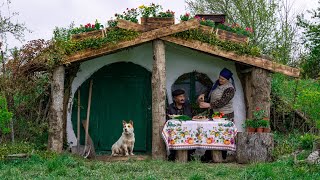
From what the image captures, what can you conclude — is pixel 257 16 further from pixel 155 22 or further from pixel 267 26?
pixel 155 22

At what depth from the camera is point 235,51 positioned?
11969 millimetres

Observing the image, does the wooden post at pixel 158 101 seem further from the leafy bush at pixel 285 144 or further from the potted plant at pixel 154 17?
the leafy bush at pixel 285 144

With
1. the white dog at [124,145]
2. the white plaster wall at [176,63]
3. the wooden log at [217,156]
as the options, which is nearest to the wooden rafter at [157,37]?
the white plaster wall at [176,63]

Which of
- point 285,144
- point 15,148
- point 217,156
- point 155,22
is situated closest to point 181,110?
point 217,156

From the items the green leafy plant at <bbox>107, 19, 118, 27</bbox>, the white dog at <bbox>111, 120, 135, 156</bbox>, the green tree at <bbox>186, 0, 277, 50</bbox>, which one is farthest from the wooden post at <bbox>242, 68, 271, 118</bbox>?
the green tree at <bbox>186, 0, 277, 50</bbox>

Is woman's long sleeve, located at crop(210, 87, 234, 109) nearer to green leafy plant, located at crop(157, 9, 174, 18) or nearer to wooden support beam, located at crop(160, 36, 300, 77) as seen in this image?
wooden support beam, located at crop(160, 36, 300, 77)

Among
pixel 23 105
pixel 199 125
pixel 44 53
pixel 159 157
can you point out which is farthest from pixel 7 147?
Answer: pixel 199 125

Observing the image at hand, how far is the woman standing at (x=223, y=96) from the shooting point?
40.5 ft

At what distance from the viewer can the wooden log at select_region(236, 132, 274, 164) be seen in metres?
10.9

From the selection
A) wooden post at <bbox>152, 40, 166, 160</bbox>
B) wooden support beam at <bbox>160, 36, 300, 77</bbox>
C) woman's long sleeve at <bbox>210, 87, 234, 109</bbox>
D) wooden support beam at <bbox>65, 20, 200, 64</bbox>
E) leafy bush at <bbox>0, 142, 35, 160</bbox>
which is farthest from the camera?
woman's long sleeve at <bbox>210, 87, 234, 109</bbox>

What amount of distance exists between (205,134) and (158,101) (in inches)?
50.0

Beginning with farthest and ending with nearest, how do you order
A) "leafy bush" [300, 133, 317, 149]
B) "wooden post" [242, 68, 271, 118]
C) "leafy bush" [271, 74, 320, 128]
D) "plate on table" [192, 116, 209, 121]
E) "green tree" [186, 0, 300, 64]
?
"green tree" [186, 0, 300, 64], "wooden post" [242, 68, 271, 118], "plate on table" [192, 116, 209, 121], "leafy bush" [300, 133, 317, 149], "leafy bush" [271, 74, 320, 128]

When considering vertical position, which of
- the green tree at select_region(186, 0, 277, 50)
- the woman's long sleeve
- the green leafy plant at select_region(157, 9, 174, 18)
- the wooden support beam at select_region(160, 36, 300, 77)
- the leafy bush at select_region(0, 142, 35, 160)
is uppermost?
the green tree at select_region(186, 0, 277, 50)

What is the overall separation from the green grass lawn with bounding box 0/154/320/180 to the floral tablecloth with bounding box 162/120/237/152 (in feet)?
3.69
